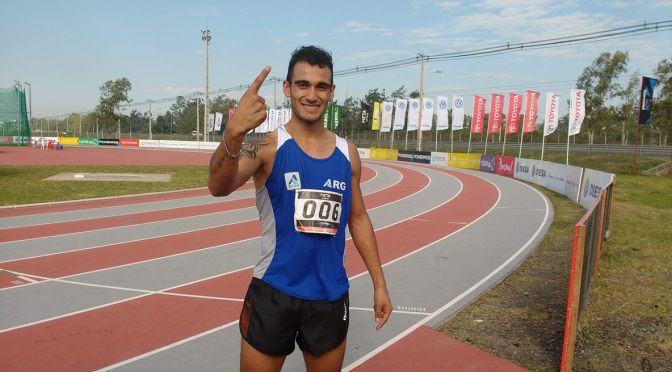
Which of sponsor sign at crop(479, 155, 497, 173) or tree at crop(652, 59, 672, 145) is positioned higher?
tree at crop(652, 59, 672, 145)

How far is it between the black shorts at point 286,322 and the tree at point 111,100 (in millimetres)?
91262

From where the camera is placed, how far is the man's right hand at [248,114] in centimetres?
172

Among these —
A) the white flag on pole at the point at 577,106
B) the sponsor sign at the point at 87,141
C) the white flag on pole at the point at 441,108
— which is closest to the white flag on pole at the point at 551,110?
the white flag on pole at the point at 577,106

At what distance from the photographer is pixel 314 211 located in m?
2.08

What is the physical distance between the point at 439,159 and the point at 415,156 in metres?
3.05

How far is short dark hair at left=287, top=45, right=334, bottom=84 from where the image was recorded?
83.2 inches

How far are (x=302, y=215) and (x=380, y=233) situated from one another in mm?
8350

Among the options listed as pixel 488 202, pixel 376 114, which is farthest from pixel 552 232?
pixel 376 114

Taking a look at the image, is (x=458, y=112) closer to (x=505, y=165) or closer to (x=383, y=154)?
(x=383, y=154)

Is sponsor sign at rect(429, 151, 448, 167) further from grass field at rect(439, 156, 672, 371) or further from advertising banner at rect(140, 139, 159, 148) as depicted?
advertising banner at rect(140, 139, 159, 148)

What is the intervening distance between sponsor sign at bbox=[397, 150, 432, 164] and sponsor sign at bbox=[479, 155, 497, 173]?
6.38 meters

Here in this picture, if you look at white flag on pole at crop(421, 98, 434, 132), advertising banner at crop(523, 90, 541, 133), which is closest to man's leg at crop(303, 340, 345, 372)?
advertising banner at crop(523, 90, 541, 133)

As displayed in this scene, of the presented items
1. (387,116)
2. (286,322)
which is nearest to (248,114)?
(286,322)

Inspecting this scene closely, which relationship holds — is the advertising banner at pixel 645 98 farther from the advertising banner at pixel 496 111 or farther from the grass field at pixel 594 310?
the grass field at pixel 594 310
